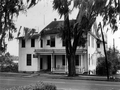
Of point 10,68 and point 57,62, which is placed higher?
point 57,62

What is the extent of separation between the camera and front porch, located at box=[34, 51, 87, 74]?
32.7 meters

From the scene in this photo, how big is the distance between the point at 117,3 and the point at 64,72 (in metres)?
23.5

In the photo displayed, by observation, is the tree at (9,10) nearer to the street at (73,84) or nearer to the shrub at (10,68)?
the street at (73,84)

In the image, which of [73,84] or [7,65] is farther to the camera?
[7,65]

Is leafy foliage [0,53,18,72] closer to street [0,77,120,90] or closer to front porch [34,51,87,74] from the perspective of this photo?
front porch [34,51,87,74]

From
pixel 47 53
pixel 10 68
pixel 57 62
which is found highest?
pixel 47 53

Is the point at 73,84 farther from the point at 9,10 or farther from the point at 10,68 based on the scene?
the point at 10,68

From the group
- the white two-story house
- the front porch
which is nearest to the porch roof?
the white two-story house

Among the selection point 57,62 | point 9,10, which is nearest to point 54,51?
point 57,62

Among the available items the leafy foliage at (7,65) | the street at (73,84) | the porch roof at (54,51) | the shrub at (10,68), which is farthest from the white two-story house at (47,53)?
the street at (73,84)

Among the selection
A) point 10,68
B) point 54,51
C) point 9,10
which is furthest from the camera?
point 10,68

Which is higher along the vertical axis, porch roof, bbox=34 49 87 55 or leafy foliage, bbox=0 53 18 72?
porch roof, bbox=34 49 87 55

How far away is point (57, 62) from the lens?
3472cm

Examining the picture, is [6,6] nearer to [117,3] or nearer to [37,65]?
[117,3]
